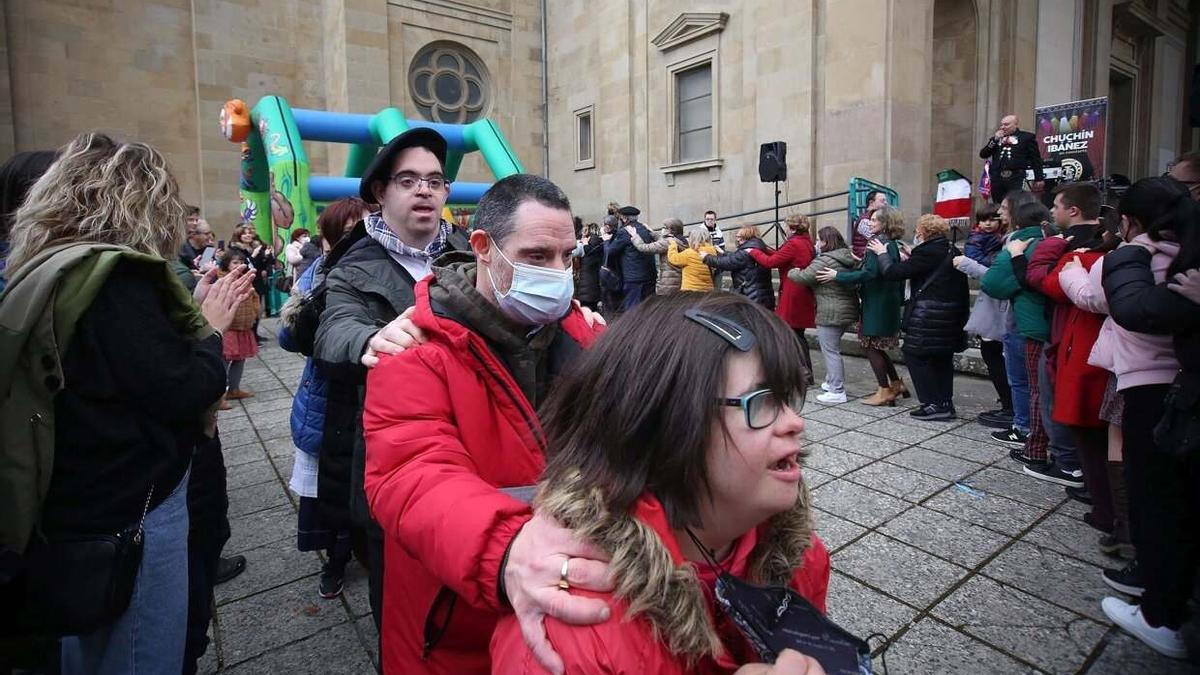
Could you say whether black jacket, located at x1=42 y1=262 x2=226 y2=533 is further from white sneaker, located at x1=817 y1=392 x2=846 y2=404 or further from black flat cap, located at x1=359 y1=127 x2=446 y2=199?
white sneaker, located at x1=817 y1=392 x2=846 y2=404

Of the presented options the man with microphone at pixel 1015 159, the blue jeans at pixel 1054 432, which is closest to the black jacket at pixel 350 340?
the blue jeans at pixel 1054 432

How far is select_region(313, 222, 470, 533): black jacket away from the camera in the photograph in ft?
6.28

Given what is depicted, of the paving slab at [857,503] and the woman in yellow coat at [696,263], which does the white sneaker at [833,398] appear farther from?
the woman in yellow coat at [696,263]

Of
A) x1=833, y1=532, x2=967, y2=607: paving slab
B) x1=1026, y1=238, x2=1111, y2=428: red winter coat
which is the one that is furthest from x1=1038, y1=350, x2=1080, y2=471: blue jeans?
x1=833, y1=532, x2=967, y2=607: paving slab

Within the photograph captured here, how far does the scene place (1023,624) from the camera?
9.05 feet

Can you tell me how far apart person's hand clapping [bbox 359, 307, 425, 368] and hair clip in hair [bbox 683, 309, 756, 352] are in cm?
70

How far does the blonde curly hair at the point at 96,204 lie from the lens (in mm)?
1697

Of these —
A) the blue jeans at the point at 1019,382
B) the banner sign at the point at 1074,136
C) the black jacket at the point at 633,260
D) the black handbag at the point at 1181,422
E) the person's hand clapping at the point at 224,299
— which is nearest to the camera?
the person's hand clapping at the point at 224,299

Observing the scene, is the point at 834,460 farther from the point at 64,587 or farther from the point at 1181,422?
the point at 64,587

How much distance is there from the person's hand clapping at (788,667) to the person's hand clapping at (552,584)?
22 cm

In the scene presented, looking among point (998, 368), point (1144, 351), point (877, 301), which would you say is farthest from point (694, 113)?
point (1144, 351)

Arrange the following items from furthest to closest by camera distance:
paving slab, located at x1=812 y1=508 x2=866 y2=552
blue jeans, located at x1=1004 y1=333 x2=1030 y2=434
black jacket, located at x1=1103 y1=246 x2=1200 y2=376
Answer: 1. blue jeans, located at x1=1004 y1=333 x2=1030 y2=434
2. paving slab, located at x1=812 y1=508 x2=866 y2=552
3. black jacket, located at x1=1103 y1=246 x2=1200 y2=376

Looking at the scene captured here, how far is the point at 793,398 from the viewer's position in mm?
1083

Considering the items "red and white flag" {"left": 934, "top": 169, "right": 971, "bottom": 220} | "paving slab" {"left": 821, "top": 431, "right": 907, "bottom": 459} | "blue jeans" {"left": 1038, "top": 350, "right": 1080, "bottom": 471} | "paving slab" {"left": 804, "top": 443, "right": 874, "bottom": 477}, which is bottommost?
"paving slab" {"left": 804, "top": 443, "right": 874, "bottom": 477}
